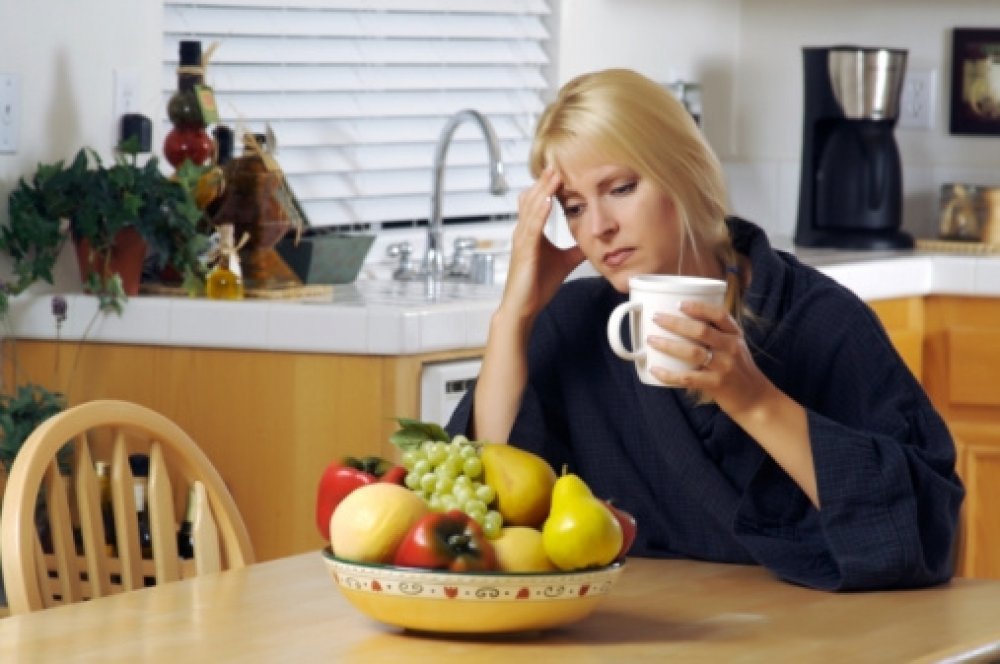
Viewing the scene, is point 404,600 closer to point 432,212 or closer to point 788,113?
point 432,212

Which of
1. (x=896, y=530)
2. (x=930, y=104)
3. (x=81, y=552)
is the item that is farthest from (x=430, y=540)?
(x=930, y=104)

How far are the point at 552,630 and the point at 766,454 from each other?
472 mm

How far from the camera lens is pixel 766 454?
1.97 m

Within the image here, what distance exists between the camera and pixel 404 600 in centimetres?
151

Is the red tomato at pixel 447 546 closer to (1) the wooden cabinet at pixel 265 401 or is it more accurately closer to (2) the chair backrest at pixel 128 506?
(2) the chair backrest at pixel 128 506

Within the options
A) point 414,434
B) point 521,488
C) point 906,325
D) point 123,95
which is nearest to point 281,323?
point 123,95

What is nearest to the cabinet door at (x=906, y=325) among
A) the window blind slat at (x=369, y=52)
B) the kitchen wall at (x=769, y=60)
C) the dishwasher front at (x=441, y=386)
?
the kitchen wall at (x=769, y=60)

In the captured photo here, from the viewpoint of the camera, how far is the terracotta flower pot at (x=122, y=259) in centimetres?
296

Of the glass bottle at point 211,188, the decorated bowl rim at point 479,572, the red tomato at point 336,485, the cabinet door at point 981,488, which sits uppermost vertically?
the glass bottle at point 211,188

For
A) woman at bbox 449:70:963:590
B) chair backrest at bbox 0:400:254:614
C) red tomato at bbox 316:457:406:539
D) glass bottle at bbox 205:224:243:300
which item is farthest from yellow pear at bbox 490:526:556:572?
glass bottle at bbox 205:224:243:300

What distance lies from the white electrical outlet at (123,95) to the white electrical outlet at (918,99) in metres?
2.11

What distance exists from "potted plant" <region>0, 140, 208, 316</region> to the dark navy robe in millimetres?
948

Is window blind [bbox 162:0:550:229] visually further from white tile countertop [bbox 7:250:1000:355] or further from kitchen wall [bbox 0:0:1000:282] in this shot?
white tile countertop [bbox 7:250:1000:355]

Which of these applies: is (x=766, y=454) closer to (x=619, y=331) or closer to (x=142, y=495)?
(x=619, y=331)
